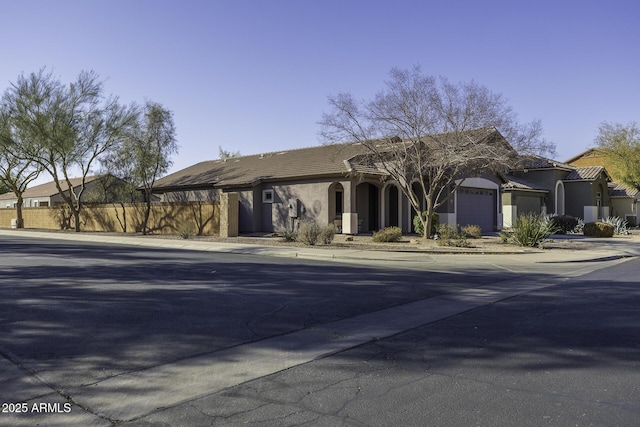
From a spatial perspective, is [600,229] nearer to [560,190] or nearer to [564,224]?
[564,224]

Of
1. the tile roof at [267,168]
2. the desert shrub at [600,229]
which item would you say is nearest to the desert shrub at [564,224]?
the desert shrub at [600,229]

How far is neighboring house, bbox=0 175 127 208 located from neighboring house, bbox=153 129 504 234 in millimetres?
11916

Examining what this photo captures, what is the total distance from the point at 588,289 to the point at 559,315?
11.5 feet

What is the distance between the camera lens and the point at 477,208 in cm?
3303

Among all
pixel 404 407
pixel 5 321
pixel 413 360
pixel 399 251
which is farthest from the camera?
pixel 399 251

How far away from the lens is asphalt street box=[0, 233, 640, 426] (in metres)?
4.82

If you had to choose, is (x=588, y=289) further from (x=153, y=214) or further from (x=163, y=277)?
(x=153, y=214)

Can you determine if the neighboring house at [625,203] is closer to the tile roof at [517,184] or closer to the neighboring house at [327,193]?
the tile roof at [517,184]

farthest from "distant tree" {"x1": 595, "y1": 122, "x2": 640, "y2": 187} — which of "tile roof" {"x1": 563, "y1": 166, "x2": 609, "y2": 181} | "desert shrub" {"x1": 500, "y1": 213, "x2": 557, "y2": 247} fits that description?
"desert shrub" {"x1": 500, "y1": 213, "x2": 557, "y2": 247}

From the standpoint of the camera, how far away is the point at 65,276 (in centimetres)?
1213

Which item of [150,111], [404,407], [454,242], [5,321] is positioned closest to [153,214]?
[150,111]

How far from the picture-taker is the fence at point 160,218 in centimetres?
2784

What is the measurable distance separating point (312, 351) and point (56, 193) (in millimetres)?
59261

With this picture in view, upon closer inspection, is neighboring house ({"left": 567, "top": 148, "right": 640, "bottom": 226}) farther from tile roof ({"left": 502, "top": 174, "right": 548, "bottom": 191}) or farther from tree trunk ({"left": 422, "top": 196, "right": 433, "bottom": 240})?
tree trunk ({"left": 422, "top": 196, "right": 433, "bottom": 240})
